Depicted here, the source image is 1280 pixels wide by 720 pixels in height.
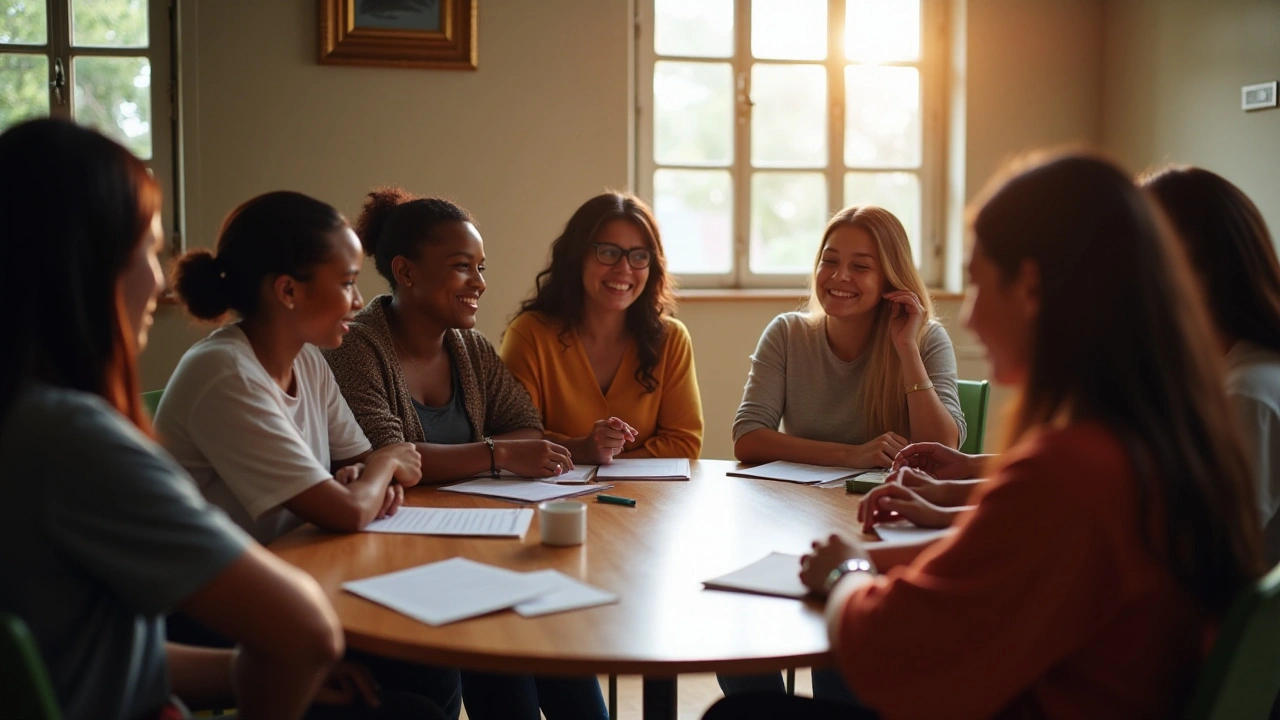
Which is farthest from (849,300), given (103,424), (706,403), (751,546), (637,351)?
(103,424)

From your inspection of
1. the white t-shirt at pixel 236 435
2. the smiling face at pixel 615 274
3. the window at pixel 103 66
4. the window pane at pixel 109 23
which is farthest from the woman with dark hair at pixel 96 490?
the window pane at pixel 109 23

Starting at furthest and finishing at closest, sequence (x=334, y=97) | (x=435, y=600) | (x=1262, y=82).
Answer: (x=334, y=97) → (x=1262, y=82) → (x=435, y=600)

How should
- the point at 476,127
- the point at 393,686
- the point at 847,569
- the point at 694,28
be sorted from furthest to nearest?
the point at 694,28
the point at 476,127
the point at 393,686
the point at 847,569

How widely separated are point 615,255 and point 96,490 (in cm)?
181

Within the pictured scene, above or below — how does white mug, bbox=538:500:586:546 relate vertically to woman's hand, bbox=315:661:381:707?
above

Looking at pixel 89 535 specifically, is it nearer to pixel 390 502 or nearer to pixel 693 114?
pixel 390 502

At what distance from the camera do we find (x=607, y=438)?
7.55ft

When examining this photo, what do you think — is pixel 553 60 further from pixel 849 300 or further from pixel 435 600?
pixel 435 600

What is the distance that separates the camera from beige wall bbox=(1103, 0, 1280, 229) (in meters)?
3.27

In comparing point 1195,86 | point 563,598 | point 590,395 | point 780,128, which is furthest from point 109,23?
point 1195,86

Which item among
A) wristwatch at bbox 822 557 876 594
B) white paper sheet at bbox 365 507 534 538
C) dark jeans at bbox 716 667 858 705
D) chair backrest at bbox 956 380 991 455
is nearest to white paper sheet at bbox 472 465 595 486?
white paper sheet at bbox 365 507 534 538

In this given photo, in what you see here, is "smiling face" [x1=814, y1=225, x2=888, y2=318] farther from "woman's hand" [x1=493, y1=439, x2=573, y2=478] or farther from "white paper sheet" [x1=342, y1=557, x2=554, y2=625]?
"white paper sheet" [x1=342, y1=557, x2=554, y2=625]

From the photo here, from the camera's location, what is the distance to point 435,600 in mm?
1253

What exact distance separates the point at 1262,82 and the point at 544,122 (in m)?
2.39
